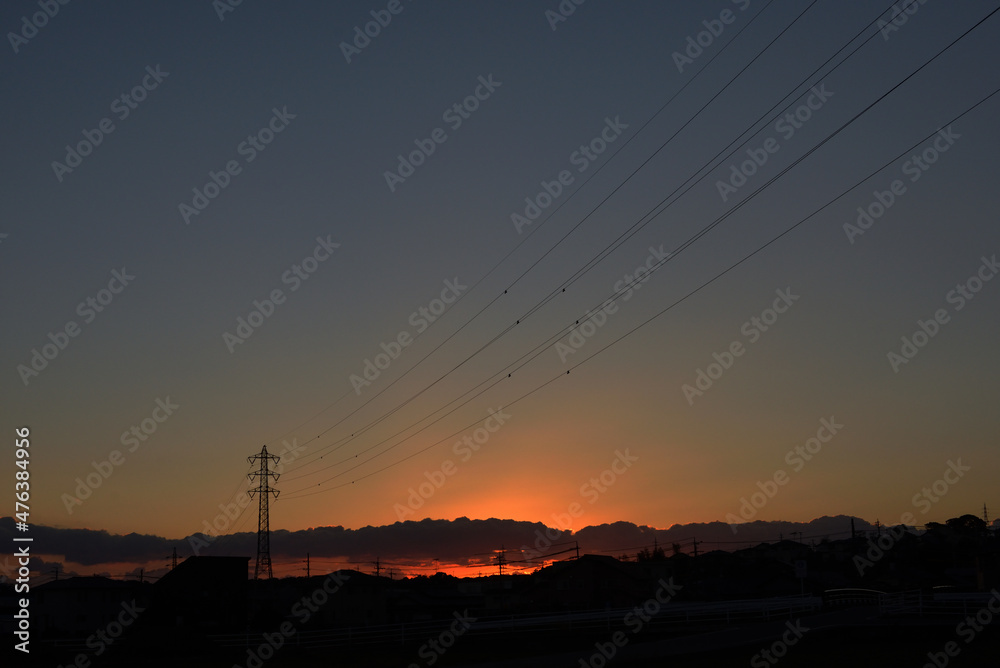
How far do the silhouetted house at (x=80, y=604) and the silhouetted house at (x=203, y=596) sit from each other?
7.92m

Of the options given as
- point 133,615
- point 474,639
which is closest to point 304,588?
point 133,615

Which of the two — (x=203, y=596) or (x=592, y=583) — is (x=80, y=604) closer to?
(x=203, y=596)

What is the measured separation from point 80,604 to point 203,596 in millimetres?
16334

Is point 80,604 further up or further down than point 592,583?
further up

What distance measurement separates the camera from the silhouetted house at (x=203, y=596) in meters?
80.1

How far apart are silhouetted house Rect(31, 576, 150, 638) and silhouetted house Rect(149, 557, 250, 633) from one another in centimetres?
792

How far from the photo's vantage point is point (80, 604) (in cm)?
8769

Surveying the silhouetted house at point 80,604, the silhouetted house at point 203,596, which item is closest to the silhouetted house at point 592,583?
the silhouetted house at point 203,596

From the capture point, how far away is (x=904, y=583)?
98.9 m

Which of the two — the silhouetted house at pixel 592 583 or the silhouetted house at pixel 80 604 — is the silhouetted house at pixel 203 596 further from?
the silhouetted house at pixel 592 583

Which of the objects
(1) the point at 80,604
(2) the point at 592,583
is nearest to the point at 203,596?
(1) the point at 80,604

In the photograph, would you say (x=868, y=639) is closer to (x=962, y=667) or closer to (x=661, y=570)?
(x=962, y=667)

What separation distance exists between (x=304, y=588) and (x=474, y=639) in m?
68.0

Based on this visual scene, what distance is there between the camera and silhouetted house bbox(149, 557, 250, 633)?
80125mm
